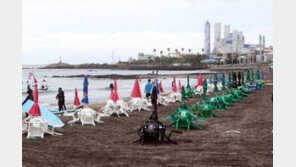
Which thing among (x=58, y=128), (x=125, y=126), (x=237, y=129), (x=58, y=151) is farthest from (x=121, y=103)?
(x=58, y=151)

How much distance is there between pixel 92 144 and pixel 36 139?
1.66m

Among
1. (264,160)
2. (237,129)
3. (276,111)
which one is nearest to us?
(276,111)

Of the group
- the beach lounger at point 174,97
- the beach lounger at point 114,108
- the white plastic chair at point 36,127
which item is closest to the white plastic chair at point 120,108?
the beach lounger at point 114,108

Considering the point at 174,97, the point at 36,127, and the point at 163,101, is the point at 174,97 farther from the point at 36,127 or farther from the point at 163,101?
the point at 36,127

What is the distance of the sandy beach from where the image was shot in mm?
6844

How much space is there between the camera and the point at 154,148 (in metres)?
8.00

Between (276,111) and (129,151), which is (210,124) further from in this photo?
(276,111)

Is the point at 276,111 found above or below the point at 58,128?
above

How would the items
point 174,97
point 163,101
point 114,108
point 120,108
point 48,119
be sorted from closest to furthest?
point 48,119 → point 114,108 → point 120,108 → point 163,101 → point 174,97

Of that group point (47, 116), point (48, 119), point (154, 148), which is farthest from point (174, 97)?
point (154, 148)

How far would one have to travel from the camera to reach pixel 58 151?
7879 mm

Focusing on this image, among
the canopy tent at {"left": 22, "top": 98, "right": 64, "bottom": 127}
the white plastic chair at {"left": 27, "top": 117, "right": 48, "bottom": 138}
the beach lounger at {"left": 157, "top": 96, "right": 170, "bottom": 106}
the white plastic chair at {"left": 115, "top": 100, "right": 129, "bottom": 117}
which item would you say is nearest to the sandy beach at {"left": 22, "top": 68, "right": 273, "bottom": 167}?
the white plastic chair at {"left": 27, "top": 117, "right": 48, "bottom": 138}

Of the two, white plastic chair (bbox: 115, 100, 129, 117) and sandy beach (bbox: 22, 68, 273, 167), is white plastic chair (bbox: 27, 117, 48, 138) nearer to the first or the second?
sandy beach (bbox: 22, 68, 273, 167)

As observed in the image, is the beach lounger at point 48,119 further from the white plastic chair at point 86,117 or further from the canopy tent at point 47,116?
the white plastic chair at point 86,117
